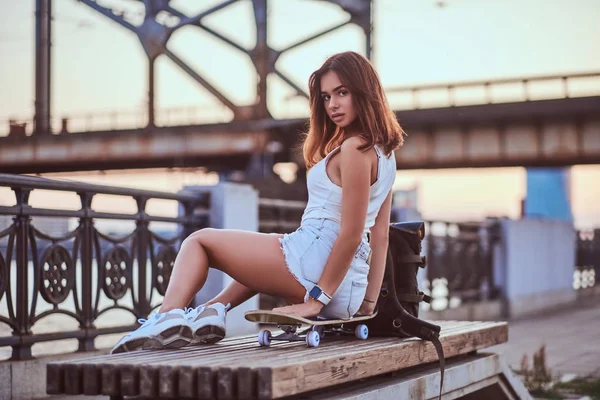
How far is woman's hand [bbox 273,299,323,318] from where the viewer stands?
3768 millimetres

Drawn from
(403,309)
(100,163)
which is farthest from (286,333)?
(100,163)

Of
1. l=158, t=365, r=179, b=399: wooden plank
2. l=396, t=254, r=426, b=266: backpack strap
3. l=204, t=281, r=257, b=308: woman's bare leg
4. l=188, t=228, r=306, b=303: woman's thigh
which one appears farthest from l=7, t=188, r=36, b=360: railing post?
l=158, t=365, r=179, b=399: wooden plank

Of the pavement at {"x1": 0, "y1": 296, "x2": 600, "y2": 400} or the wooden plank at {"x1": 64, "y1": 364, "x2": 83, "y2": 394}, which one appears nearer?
the wooden plank at {"x1": 64, "y1": 364, "x2": 83, "y2": 394}

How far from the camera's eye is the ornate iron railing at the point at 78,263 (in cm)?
613

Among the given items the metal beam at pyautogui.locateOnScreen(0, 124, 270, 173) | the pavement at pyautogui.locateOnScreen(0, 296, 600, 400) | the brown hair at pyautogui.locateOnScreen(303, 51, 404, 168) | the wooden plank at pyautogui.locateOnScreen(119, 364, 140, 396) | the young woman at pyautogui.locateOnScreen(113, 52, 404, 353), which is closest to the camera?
the wooden plank at pyautogui.locateOnScreen(119, 364, 140, 396)

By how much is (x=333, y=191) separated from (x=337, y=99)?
0.40m

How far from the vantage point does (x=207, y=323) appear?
378cm

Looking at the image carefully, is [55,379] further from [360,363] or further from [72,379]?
[360,363]

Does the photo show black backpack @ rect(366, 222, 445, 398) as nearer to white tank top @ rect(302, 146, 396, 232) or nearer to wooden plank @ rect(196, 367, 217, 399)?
white tank top @ rect(302, 146, 396, 232)

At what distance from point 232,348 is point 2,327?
10.1ft

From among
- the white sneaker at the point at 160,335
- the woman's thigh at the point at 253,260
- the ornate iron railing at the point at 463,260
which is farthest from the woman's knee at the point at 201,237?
the ornate iron railing at the point at 463,260

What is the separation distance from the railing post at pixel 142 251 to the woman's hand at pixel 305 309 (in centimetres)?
392

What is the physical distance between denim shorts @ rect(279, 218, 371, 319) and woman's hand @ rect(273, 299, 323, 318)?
0.10 meters

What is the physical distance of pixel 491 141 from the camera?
4028cm
